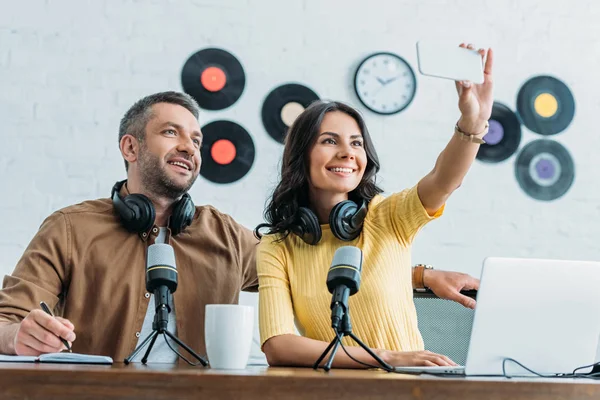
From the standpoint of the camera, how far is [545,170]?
11.1ft

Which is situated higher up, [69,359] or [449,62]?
[449,62]

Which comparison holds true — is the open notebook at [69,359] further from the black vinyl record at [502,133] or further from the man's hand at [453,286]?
the black vinyl record at [502,133]

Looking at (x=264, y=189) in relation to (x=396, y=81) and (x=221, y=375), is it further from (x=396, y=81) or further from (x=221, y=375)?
(x=221, y=375)

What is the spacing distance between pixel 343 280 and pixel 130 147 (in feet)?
3.73

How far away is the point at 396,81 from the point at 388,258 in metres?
1.75

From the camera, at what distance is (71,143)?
3.05 metres

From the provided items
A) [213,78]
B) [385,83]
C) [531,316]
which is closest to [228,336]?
[531,316]

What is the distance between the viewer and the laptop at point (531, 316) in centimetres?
109

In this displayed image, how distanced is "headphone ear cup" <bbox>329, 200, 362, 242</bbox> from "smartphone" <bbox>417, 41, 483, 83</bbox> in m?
0.49

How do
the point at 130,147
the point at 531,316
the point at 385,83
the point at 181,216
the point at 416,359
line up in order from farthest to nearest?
the point at 385,83 < the point at 130,147 < the point at 181,216 < the point at 416,359 < the point at 531,316

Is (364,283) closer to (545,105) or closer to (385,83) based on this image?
(385,83)

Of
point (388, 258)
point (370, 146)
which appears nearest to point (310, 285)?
point (388, 258)

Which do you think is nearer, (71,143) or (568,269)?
(568,269)

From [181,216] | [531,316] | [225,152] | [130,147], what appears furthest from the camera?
[225,152]
